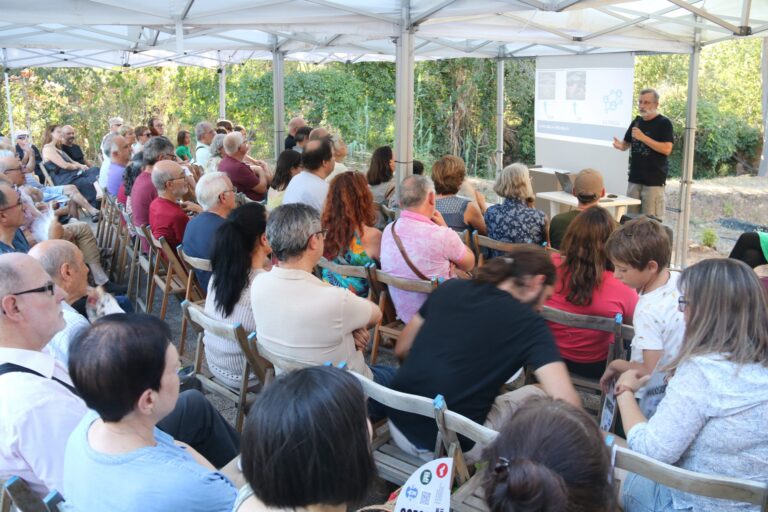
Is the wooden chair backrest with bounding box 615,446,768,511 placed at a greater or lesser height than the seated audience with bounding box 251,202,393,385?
lesser

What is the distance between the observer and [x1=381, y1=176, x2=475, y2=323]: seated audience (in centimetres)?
365

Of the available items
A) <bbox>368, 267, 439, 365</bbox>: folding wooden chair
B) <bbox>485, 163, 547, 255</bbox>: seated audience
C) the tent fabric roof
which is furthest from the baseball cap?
<bbox>368, 267, 439, 365</bbox>: folding wooden chair

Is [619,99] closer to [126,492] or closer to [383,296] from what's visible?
[383,296]

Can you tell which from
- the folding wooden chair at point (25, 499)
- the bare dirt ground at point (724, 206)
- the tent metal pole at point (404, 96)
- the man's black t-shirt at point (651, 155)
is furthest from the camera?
the bare dirt ground at point (724, 206)

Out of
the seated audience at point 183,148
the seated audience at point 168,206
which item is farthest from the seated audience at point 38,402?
the seated audience at point 183,148

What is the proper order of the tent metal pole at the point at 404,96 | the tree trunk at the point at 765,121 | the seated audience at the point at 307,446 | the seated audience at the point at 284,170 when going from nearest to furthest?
the seated audience at the point at 307,446 < the tent metal pole at the point at 404,96 < the tree trunk at the point at 765,121 < the seated audience at the point at 284,170

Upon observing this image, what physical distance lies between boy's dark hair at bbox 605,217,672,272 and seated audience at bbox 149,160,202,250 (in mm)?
3176

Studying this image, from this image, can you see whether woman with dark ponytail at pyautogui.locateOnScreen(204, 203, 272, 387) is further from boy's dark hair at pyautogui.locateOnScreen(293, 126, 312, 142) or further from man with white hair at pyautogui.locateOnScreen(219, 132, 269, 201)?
boy's dark hair at pyautogui.locateOnScreen(293, 126, 312, 142)

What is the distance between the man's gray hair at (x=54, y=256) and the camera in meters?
2.78

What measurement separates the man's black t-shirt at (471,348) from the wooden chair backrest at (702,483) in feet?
1.46

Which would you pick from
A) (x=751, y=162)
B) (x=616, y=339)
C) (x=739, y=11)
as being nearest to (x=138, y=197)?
(x=616, y=339)

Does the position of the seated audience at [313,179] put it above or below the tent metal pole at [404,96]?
below

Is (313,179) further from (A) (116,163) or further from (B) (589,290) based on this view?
(A) (116,163)

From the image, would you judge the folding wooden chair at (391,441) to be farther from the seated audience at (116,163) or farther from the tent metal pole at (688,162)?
the seated audience at (116,163)
